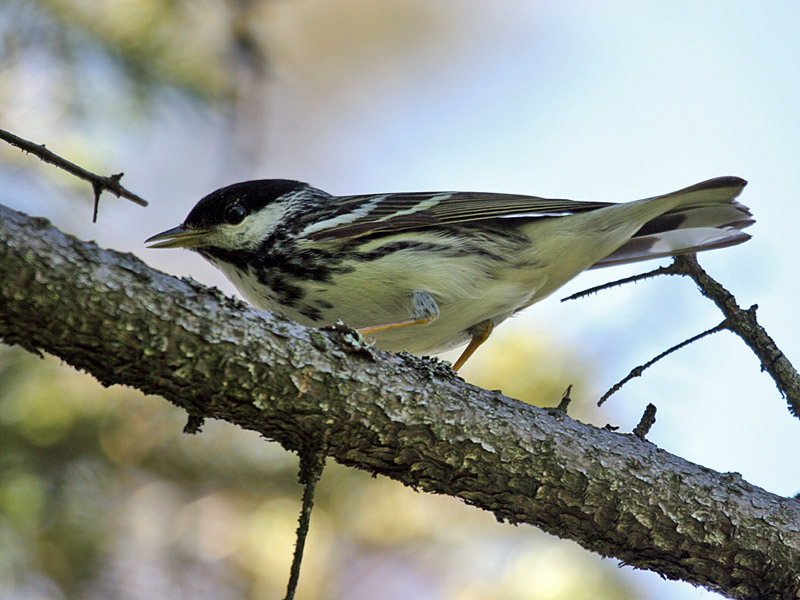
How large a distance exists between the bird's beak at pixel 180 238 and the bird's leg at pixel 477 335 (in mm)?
1308

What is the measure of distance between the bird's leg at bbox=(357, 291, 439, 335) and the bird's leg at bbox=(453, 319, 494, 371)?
38 centimetres

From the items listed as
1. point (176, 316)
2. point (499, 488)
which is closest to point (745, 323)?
point (499, 488)

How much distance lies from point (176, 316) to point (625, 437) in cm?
157

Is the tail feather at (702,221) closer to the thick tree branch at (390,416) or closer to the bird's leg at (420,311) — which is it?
the bird's leg at (420,311)

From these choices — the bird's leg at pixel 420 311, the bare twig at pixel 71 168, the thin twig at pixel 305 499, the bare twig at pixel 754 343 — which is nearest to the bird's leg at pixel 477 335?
the bird's leg at pixel 420 311

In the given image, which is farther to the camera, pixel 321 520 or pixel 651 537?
pixel 321 520

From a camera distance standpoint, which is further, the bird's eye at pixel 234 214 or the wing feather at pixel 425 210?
the bird's eye at pixel 234 214

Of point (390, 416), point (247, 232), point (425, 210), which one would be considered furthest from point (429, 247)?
point (390, 416)

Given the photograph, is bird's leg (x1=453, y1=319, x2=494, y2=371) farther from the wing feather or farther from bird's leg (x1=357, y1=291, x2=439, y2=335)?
the wing feather

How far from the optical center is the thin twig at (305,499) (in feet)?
6.51

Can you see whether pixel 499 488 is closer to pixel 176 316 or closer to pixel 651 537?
pixel 651 537

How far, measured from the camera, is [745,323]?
10.0 feet

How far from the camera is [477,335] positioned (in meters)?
3.82

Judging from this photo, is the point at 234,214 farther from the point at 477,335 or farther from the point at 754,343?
the point at 754,343
